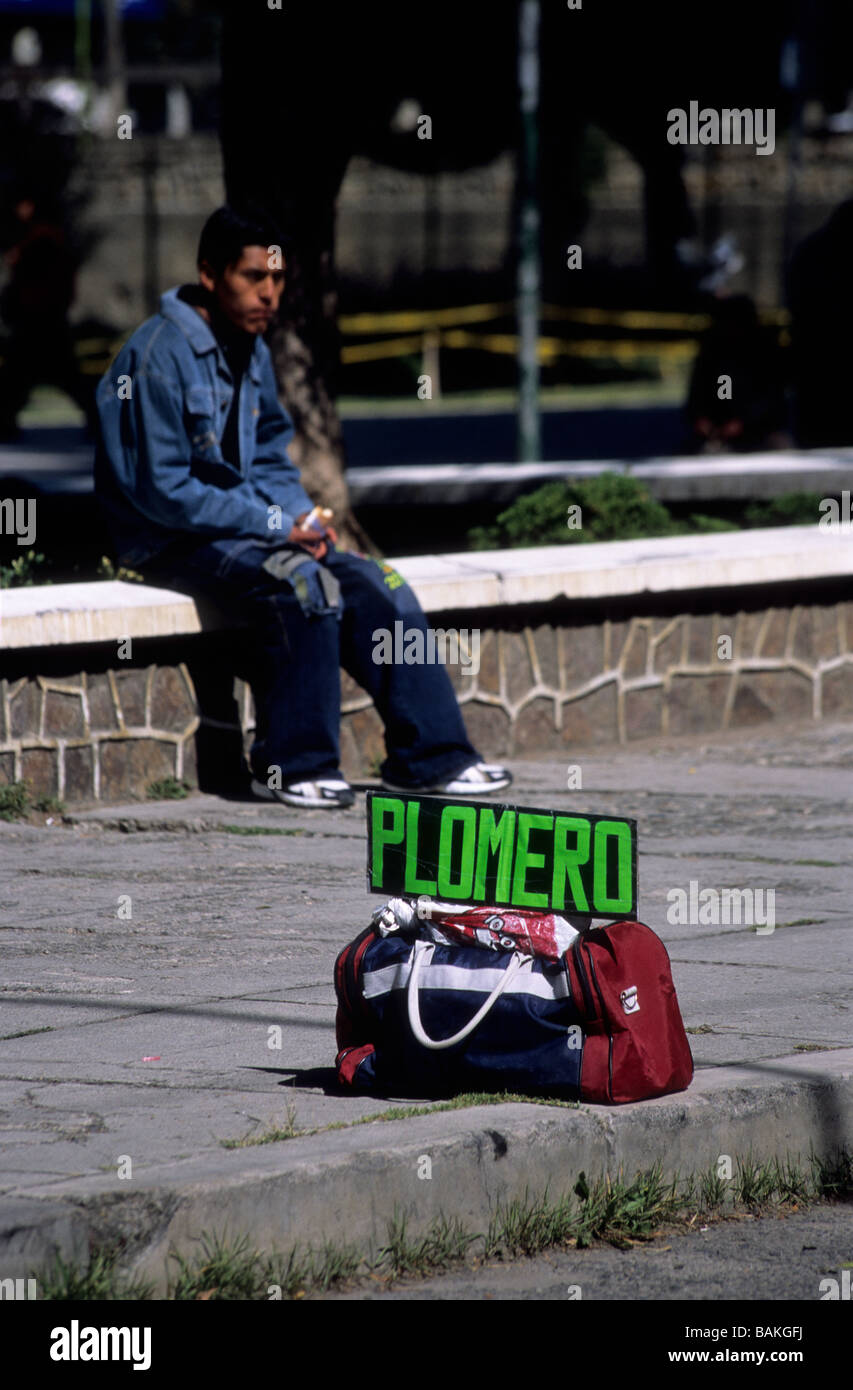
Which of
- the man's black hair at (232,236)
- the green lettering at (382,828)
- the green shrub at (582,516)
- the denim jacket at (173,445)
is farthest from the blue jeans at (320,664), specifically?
the green lettering at (382,828)

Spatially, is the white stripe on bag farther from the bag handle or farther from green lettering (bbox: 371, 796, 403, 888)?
green lettering (bbox: 371, 796, 403, 888)

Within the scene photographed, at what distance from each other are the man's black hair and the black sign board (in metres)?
3.34

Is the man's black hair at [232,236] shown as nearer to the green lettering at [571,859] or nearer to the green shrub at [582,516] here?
the green shrub at [582,516]

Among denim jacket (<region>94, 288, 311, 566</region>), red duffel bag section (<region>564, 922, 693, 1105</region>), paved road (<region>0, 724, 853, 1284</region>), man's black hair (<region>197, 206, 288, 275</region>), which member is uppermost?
man's black hair (<region>197, 206, 288, 275</region>)

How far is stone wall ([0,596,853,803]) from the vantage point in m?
6.95

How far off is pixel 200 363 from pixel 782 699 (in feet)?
9.72

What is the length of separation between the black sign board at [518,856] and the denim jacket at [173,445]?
3024mm

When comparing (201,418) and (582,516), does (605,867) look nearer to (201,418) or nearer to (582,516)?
(201,418)

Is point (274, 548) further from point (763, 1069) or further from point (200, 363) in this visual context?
point (763, 1069)

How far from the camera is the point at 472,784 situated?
23.7 ft

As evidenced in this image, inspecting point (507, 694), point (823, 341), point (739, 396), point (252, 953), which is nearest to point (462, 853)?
point (252, 953)

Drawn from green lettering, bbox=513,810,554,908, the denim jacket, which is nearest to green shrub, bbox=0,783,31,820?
the denim jacket

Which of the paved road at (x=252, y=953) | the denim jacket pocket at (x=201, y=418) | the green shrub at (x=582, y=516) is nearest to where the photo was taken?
the paved road at (x=252, y=953)

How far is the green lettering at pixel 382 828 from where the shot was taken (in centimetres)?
414
